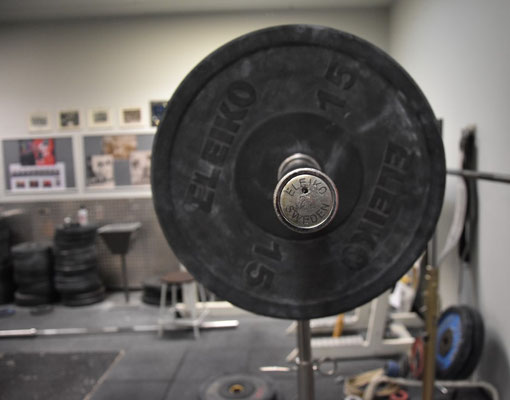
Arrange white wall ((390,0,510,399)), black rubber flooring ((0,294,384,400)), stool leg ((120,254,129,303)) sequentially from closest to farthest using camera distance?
white wall ((390,0,510,399)), black rubber flooring ((0,294,384,400)), stool leg ((120,254,129,303))

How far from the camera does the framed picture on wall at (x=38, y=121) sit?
16.0 ft

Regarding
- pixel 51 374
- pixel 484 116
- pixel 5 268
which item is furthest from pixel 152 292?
pixel 484 116

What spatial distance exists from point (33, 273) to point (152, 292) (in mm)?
1264

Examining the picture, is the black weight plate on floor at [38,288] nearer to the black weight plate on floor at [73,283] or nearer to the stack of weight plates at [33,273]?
the stack of weight plates at [33,273]

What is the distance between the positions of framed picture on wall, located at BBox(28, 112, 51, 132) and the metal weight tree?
4717mm

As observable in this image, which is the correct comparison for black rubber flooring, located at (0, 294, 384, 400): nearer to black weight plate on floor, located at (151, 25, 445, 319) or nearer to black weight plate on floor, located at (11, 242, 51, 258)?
black weight plate on floor, located at (11, 242, 51, 258)

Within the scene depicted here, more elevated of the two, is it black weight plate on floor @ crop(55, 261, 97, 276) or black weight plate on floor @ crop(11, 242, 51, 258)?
black weight plate on floor @ crop(11, 242, 51, 258)

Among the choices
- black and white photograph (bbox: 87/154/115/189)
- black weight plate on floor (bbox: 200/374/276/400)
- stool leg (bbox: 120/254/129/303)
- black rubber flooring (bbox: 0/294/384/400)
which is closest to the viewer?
black weight plate on floor (bbox: 200/374/276/400)

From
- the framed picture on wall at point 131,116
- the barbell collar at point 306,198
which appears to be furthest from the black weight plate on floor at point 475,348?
the framed picture on wall at point 131,116

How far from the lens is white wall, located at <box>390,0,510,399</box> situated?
7.47ft

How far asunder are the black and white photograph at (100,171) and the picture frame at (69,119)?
400 millimetres

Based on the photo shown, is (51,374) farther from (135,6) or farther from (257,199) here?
(135,6)


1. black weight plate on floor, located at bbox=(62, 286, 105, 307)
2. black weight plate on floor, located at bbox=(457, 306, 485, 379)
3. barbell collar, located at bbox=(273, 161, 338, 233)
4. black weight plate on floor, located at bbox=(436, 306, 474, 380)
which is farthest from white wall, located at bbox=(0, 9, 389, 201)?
barbell collar, located at bbox=(273, 161, 338, 233)

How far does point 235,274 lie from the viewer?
795 mm
